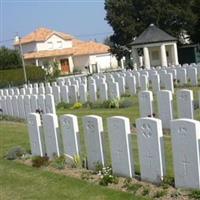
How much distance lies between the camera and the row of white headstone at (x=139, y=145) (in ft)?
24.4

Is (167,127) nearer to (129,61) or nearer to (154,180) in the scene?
(154,180)

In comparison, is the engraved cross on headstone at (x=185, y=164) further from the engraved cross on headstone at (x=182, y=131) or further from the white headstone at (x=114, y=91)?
the white headstone at (x=114, y=91)

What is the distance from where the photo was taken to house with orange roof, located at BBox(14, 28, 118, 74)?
254 feet

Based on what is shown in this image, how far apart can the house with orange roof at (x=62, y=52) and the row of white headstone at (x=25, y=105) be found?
54.5 m

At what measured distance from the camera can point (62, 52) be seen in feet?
259

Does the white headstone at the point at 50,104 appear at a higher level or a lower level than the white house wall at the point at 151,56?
lower

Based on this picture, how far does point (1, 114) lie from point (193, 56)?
32.9 metres

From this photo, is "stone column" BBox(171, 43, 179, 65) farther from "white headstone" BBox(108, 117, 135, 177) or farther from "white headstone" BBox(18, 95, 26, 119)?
"white headstone" BBox(108, 117, 135, 177)

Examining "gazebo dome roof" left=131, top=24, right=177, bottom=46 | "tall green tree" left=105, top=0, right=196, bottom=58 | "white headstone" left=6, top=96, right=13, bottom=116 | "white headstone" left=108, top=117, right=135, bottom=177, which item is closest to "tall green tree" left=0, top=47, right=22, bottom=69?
"tall green tree" left=105, top=0, right=196, bottom=58

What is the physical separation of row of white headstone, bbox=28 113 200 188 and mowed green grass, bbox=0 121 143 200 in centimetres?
56

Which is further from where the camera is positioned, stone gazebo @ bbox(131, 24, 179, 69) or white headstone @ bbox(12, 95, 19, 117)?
stone gazebo @ bbox(131, 24, 179, 69)

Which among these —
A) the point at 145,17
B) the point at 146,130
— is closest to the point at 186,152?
the point at 146,130

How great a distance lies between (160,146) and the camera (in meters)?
7.89

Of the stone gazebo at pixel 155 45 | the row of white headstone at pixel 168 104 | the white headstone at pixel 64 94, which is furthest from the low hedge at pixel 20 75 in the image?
the row of white headstone at pixel 168 104
